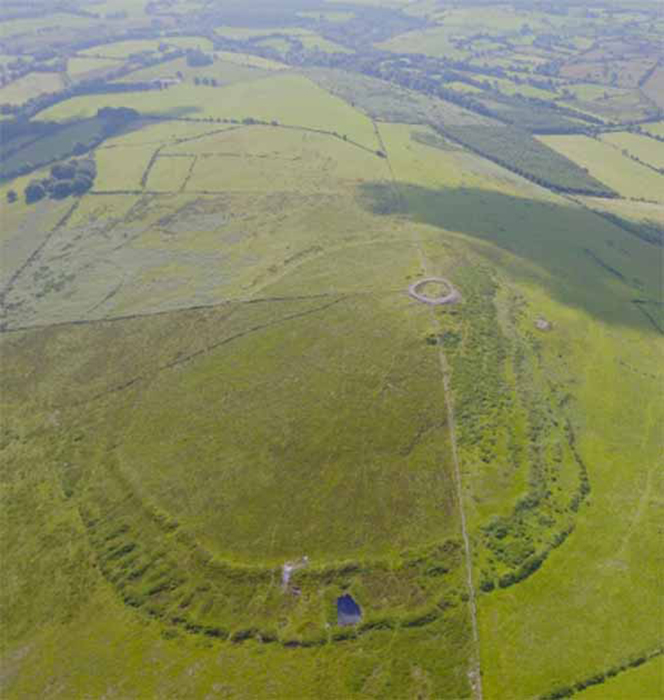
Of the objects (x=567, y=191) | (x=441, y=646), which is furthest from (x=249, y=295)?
(x=567, y=191)

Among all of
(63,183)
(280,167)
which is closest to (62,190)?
(63,183)

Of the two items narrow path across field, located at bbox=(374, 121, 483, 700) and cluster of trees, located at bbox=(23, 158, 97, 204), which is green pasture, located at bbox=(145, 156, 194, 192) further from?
narrow path across field, located at bbox=(374, 121, 483, 700)

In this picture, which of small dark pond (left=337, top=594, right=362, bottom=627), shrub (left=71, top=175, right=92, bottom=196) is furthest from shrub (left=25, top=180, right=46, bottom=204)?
small dark pond (left=337, top=594, right=362, bottom=627)

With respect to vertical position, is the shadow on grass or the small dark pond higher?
the small dark pond

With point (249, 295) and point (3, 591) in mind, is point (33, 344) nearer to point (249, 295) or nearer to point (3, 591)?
point (249, 295)

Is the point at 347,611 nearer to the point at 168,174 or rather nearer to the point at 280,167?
the point at 280,167

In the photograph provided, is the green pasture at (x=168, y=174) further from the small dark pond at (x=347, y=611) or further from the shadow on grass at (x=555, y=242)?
the small dark pond at (x=347, y=611)
